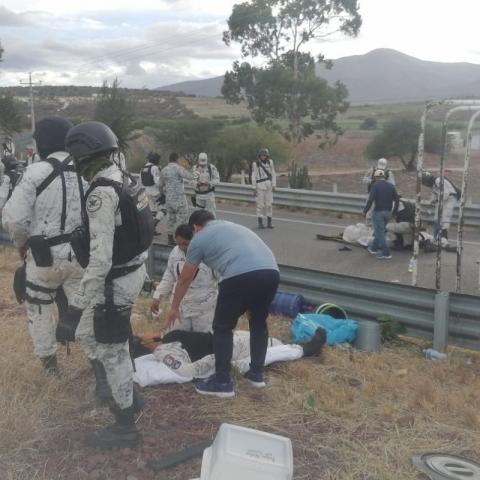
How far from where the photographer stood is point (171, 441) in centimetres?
422

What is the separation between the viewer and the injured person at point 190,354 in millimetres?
5152

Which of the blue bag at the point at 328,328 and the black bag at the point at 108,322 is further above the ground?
the black bag at the point at 108,322

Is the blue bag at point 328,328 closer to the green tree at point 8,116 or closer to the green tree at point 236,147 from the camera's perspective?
the green tree at point 236,147

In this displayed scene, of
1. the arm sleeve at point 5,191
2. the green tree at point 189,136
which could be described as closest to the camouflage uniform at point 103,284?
the arm sleeve at point 5,191

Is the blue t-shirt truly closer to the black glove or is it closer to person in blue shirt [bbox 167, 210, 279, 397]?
person in blue shirt [bbox 167, 210, 279, 397]

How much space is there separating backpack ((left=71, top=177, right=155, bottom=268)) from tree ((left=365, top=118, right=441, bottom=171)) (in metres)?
32.6

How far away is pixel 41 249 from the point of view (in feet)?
15.5

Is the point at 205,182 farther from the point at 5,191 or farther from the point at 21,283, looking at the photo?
the point at 21,283

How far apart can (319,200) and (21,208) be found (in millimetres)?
11653

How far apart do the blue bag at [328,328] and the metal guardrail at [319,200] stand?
7.20 meters

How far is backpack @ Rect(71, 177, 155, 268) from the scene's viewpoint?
380 cm

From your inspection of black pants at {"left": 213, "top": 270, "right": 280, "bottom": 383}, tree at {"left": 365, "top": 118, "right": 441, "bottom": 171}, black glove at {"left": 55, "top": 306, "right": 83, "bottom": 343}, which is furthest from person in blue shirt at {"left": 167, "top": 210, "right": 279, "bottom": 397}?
tree at {"left": 365, "top": 118, "right": 441, "bottom": 171}

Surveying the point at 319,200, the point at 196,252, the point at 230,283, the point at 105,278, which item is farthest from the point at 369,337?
the point at 319,200

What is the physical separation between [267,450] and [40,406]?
6.46ft
